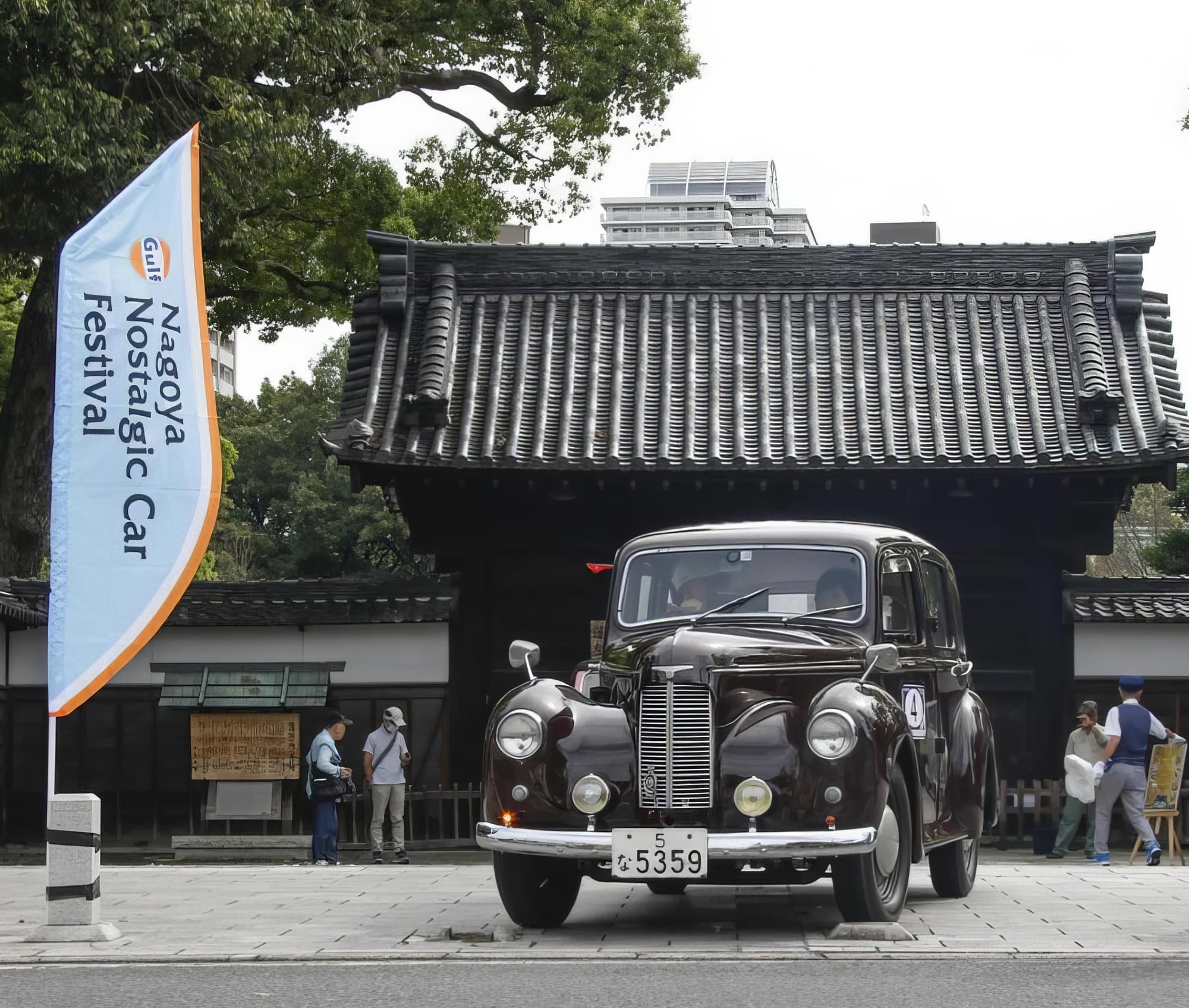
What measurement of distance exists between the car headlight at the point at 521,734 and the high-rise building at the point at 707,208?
138 m

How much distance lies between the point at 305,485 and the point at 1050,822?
41559 millimetres

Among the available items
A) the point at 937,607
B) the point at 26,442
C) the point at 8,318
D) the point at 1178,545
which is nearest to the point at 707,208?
the point at 1178,545

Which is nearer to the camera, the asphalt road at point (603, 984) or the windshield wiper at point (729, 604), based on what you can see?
the asphalt road at point (603, 984)

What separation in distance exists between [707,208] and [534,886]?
145 m

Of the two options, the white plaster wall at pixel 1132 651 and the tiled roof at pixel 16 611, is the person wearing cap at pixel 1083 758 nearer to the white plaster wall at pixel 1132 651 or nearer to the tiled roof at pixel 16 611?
the white plaster wall at pixel 1132 651

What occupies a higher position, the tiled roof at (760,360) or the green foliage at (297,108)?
the green foliage at (297,108)

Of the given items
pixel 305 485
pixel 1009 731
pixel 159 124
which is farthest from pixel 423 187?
pixel 305 485

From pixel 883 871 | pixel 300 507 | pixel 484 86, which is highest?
pixel 484 86

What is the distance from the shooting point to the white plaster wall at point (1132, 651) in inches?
694

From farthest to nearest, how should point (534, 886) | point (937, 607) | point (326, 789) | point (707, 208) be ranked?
point (707, 208) < point (326, 789) < point (937, 607) < point (534, 886)

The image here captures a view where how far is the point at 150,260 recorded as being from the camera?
9.98m

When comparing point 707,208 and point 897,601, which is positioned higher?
point 707,208

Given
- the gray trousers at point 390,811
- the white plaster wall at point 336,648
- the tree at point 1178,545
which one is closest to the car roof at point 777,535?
the gray trousers at point 390,811

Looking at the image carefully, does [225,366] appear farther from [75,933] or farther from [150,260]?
[75,933]
